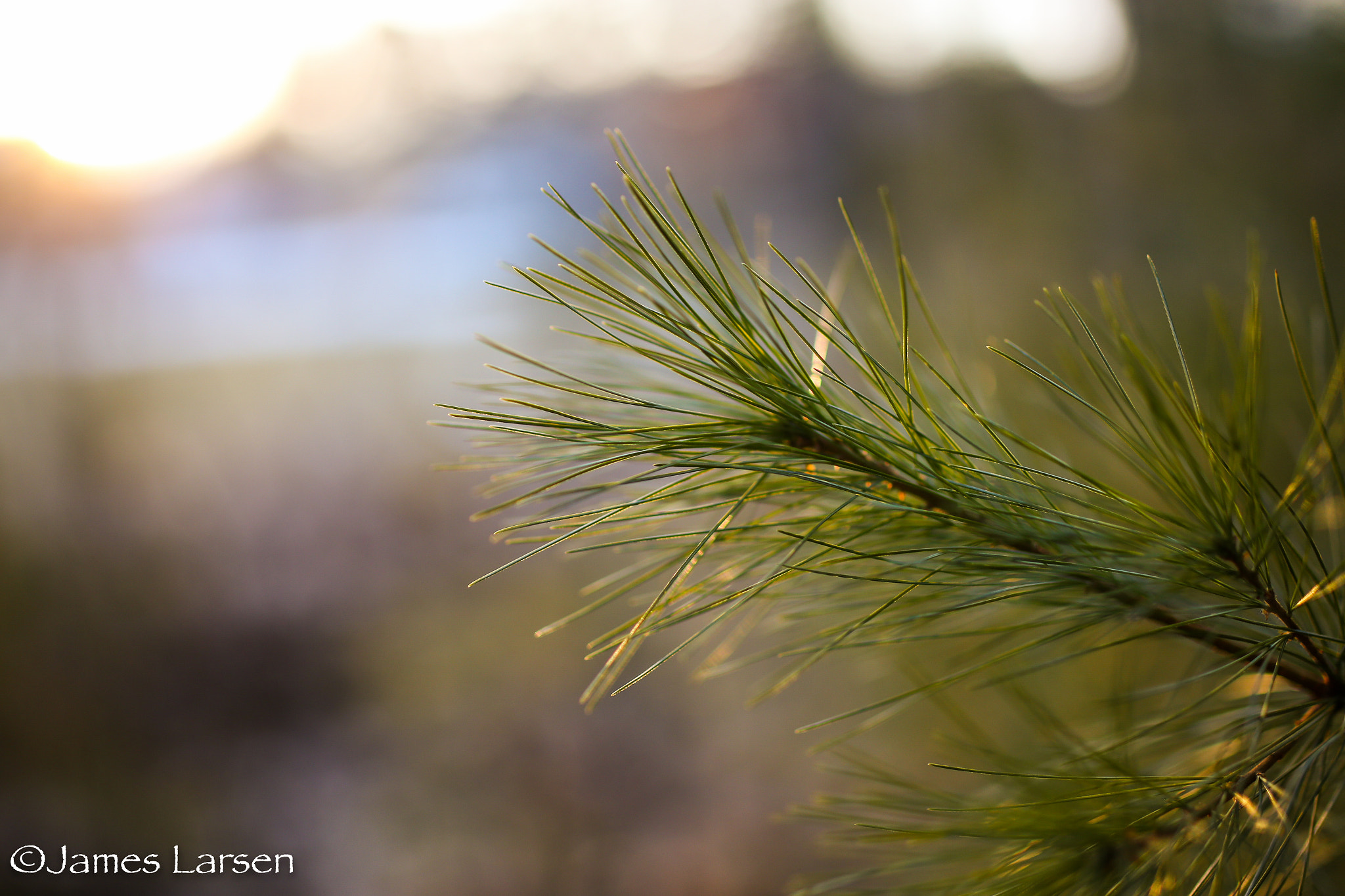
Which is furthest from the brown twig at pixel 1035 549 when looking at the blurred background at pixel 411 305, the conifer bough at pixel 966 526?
the blurred background at pixel 411 305

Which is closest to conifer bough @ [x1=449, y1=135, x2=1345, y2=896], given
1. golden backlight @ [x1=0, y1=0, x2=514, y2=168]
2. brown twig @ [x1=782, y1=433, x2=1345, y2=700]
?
brown twig @ [x1=782, y1=433, x2=1345, y2=700]

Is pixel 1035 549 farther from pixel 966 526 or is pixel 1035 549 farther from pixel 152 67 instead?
pixel 152 67

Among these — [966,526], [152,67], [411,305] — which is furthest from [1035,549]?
[411,305]

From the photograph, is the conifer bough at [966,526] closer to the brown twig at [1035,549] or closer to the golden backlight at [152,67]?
the brown twig at [1035,549]

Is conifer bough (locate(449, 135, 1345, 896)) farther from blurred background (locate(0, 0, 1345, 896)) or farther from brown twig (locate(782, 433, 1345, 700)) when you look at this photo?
blurred background (locate(0, 0, 1345, 896))

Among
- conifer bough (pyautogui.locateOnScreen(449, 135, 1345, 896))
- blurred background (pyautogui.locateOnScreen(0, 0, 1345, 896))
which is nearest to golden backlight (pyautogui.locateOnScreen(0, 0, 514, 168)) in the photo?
blurred background (pyautogui.locateOnScreen(0, 0, 1345, 896))

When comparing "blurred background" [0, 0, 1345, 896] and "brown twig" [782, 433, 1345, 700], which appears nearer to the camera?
"brown twig" [782, 433, 1345, 700]

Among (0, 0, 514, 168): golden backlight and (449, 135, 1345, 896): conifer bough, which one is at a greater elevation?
(0, 0, 514, 168): golden backlight

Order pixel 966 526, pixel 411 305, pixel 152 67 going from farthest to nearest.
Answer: pixel 411 305 < pixel 152 67 < pixel 966 526

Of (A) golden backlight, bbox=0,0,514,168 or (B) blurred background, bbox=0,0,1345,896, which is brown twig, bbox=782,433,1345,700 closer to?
(B) blurred background, bbox=0,0,1345,896

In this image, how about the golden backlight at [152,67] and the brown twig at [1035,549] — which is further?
the golden backlight at [152,67]
